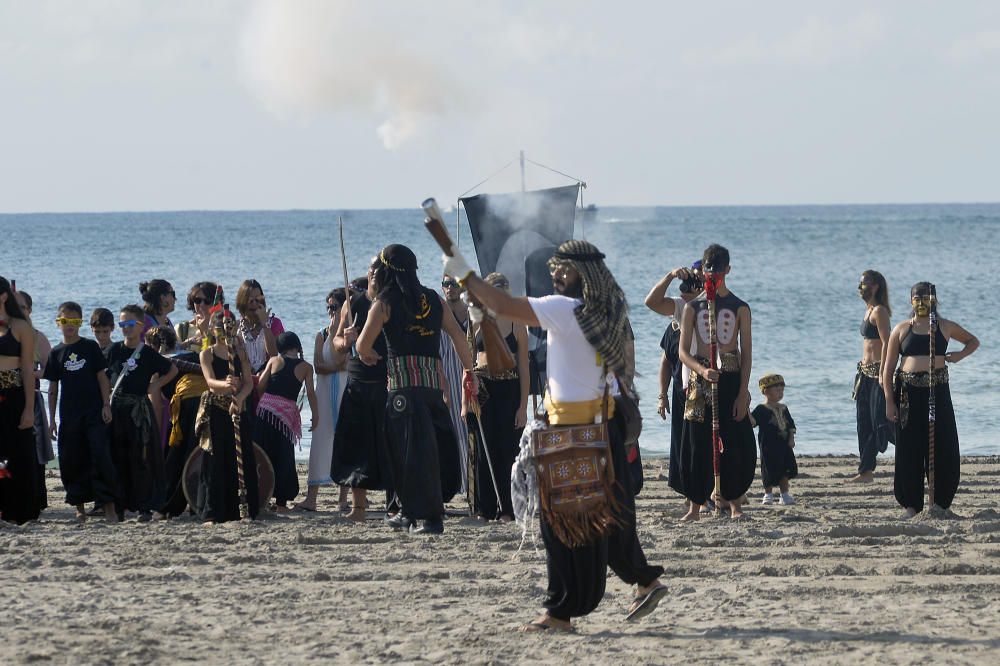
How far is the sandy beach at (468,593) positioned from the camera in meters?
6.04

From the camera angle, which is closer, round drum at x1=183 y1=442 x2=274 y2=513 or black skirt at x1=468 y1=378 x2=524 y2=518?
round drum at x1=183 y1=442 x2=274 y2=513

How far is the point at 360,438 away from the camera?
9336mm

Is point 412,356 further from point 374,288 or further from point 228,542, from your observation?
point 228,542

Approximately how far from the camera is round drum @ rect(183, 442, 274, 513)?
9453 millimetres

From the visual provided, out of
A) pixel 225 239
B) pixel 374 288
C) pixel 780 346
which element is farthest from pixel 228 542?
pixel 225 239

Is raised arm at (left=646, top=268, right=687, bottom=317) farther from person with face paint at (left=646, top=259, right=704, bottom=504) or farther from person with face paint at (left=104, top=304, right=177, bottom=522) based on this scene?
person with face paint at (left=104, top=304, right=177, bottom=522)

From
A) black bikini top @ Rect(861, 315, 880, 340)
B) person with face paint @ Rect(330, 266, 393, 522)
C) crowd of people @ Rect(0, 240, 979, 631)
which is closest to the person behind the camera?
crowd of people @ Rect(0, 240, 979, 631)

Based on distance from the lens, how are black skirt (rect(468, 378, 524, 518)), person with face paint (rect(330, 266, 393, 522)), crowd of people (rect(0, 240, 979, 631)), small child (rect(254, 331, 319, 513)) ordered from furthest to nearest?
small child (rect(254, 331, 319, 513)), black skirt (rect(468, 378, 524, 518)), person with face paint (rect(330, 266, 393, 522)), crowd of people (rect(0, 240, 979, 631))

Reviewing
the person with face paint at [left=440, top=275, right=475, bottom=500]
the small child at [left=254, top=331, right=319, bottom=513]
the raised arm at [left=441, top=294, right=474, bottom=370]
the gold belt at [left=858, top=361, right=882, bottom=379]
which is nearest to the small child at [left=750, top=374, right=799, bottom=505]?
the gold belt at [left=858, top=361, right=882, bottom=379]

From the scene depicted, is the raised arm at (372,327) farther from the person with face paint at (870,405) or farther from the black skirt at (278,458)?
the person with face paint at (870,405)

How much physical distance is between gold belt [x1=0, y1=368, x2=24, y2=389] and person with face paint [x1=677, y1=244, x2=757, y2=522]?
3.98 metres

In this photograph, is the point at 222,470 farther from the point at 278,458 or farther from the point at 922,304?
the point at 922,304

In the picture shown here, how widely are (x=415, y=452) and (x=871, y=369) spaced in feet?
14.9

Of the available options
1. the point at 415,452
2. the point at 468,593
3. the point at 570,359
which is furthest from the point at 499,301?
the point at 415,452
